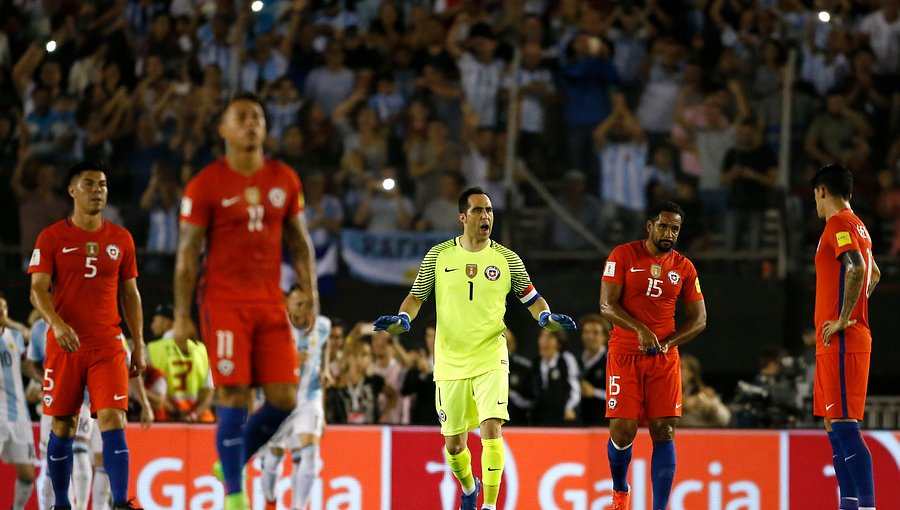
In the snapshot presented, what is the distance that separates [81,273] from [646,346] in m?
4.12

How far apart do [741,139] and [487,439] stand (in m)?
6.76

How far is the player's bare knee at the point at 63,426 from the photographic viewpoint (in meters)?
9.96

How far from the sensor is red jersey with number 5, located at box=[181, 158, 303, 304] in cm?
759

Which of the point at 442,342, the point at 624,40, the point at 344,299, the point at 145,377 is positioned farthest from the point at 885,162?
the point at 145,377

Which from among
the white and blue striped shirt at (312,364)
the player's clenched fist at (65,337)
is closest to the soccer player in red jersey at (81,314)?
the player's clenched fist at (65,337)

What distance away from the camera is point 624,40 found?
1698 cm

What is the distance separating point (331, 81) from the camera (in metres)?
16.9

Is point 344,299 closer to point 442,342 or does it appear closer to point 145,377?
point 145,377

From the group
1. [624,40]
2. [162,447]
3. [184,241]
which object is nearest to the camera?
[184,241]

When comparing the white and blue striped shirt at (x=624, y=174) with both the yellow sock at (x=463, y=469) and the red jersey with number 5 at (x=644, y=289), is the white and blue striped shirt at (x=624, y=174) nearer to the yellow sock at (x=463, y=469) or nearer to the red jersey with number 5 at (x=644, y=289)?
the red jersey with number 5 at (x=644, y=289)

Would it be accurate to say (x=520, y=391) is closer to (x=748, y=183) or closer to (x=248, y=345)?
(x=748, y=183)

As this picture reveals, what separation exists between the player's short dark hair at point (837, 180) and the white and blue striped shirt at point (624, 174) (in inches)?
212

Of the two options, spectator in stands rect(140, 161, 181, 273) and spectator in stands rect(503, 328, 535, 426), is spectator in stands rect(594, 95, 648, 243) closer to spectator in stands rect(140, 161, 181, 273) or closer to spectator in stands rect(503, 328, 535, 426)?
spectator in stands rect(503, 328, 535, 426)

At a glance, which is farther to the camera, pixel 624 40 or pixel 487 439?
pixel 624 40
